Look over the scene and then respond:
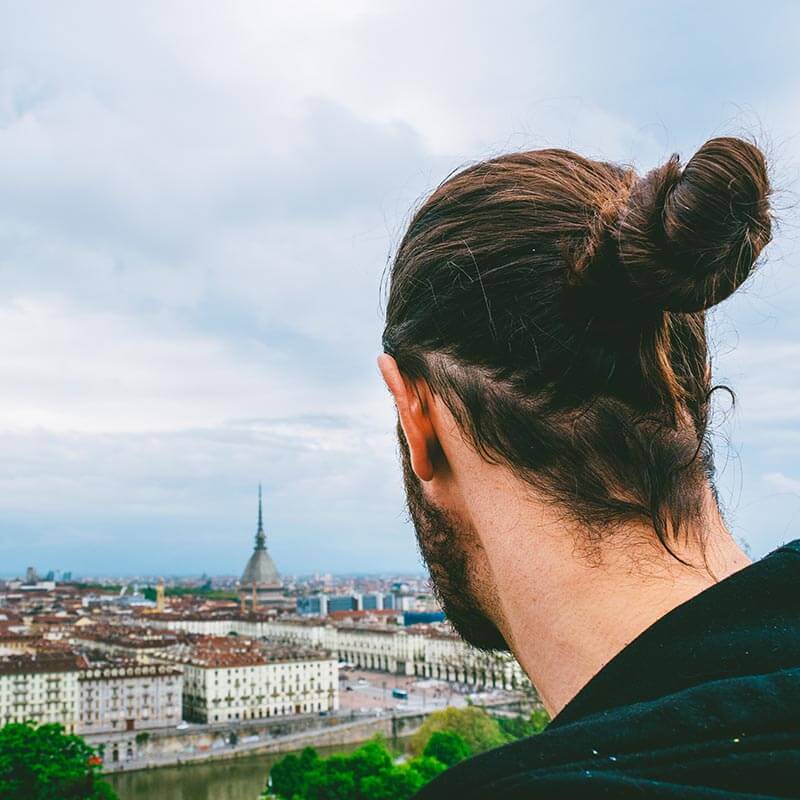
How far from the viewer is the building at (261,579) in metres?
63.0

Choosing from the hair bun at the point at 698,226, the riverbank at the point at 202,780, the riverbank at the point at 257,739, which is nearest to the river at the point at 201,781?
the riverbank at the point at 202,780

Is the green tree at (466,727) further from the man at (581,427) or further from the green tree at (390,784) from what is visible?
the man at (581,427)

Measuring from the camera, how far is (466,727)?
52.4 ft

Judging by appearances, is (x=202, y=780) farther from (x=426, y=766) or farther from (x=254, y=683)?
(x=426, y=766)

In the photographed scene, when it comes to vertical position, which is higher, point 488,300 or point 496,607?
point 488,300

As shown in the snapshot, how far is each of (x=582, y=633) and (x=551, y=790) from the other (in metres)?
0.19

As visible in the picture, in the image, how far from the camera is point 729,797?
380 millimetres

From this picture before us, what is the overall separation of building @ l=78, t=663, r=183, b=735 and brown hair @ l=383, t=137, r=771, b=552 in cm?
2554

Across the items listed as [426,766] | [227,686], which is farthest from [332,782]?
[227,686]

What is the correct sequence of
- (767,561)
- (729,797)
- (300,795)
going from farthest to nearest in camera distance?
(300,795) → (767,561) → (729,797)

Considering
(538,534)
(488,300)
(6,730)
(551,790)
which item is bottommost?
(6,730)

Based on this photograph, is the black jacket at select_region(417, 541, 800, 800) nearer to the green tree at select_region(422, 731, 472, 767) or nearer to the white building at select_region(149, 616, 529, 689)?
the green tree at select_region(422, 731, 472, 767)

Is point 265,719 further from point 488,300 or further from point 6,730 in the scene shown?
point 488,300

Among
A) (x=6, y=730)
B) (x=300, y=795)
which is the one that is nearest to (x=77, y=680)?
(x=6, y=730)
